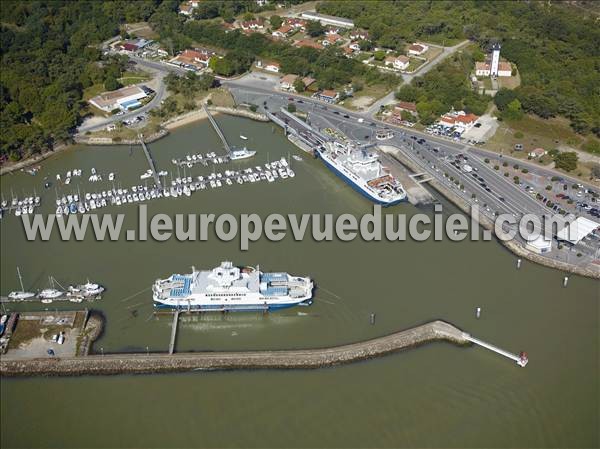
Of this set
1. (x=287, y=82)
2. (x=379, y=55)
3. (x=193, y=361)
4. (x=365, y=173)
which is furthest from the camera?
(x=379, y=55)

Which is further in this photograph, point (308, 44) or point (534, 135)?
point (308, 44)

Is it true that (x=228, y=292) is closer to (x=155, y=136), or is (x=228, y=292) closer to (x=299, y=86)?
(x=155, y=136)

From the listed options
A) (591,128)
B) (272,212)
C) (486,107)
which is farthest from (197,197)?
(591,128)

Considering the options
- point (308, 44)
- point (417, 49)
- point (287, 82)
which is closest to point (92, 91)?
point (287, 82)

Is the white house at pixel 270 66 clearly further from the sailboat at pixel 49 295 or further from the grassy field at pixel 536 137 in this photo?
the sailboat at pixel 49 295

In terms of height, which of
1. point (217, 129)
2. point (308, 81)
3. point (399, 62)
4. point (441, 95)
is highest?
point (399, 62)
